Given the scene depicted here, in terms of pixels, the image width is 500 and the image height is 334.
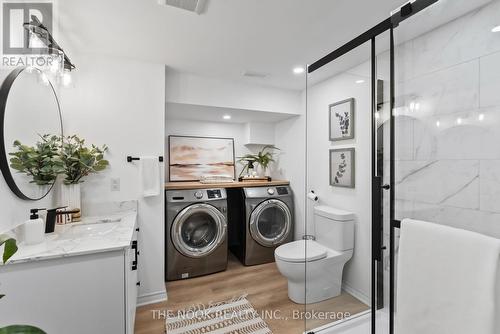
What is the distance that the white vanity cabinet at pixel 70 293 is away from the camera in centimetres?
108

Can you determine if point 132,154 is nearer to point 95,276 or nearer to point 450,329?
point 95,276

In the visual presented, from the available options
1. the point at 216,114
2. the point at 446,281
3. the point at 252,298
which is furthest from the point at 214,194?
the point at 446,281

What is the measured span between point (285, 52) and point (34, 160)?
205 cm

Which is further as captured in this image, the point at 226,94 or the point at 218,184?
the point at 218,184

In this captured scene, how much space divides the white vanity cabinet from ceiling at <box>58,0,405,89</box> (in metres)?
1.51

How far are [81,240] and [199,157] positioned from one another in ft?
7.00

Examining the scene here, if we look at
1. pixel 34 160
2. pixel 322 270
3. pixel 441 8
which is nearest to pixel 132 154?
pixel 34 160

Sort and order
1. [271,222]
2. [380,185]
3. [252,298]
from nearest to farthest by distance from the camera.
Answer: [380,185] < [252,298] < [271,222]

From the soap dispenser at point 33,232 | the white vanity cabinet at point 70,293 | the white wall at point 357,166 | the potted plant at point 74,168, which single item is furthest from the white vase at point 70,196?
the white wall at point 357,166

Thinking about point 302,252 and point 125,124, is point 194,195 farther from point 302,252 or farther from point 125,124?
point 302,252

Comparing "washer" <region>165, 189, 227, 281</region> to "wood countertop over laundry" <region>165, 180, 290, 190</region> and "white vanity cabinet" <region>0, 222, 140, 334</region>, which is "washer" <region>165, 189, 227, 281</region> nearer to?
"wood countertop over laundry" <region>165, 180, 290, 190</region>

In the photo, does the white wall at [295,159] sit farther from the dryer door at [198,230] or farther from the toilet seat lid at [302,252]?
the dryer door at [198,230]

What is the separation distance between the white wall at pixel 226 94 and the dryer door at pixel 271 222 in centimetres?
127

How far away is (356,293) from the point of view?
1.70m
